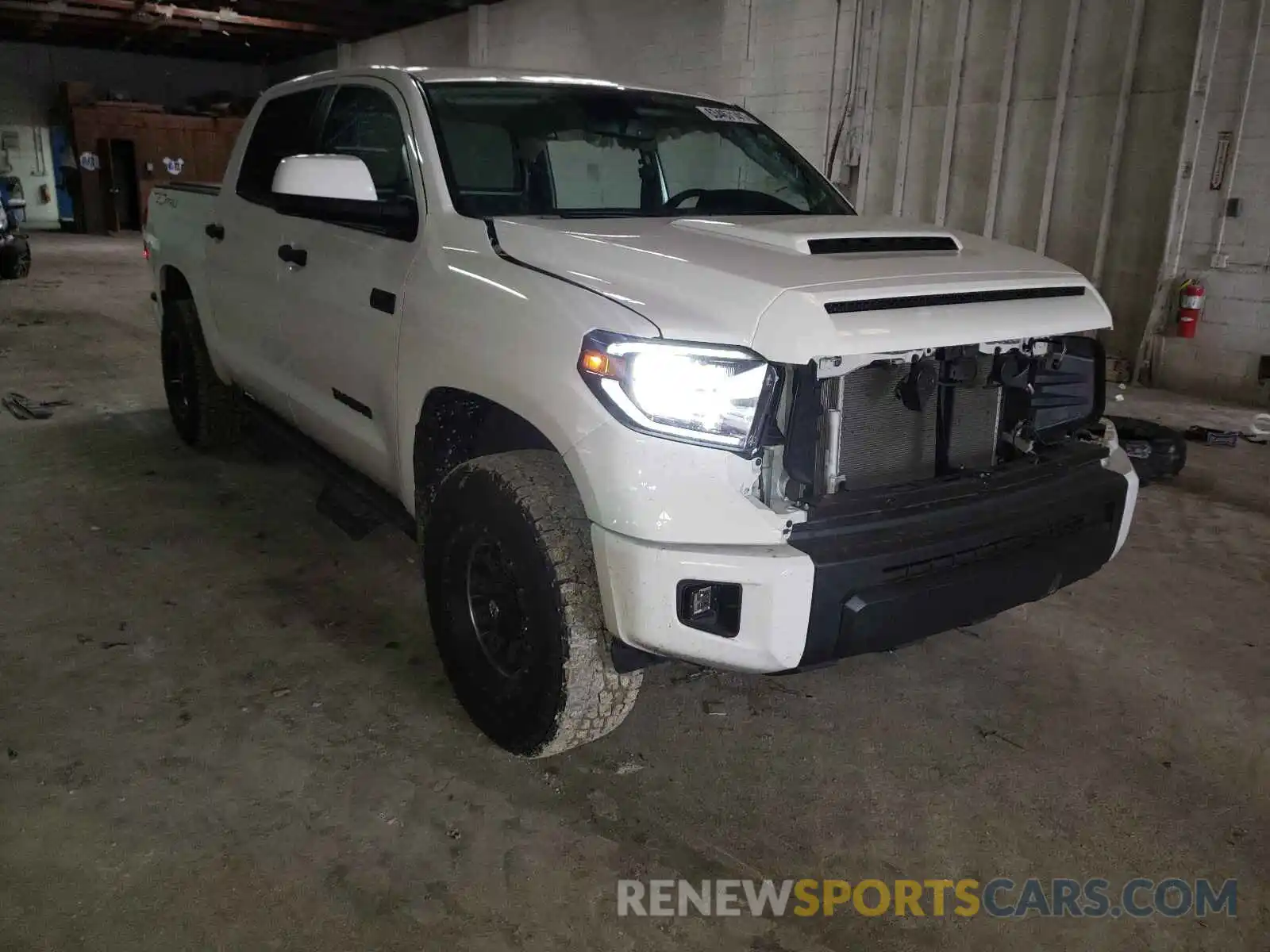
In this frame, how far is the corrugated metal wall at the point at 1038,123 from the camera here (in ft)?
23.7

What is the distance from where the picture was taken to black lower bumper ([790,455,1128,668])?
1.89 metres

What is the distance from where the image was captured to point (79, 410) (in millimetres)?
5566

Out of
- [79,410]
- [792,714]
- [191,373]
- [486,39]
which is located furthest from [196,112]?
[792,714]

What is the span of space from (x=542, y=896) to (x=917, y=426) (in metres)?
1.31

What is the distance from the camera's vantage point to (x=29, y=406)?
5590mm

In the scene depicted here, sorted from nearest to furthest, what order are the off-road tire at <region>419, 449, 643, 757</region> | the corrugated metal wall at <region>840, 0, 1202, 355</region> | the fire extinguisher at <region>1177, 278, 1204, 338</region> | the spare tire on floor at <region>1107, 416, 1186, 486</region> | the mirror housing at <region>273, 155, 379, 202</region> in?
the off-road tire at <region>419, 449, 643, 757</region> → the mirror housing at <region>273, 155, 379, 202</region> → the spare tire on floor at <region>1107, 416, 1186, 486</region> → the fire extinguisher at <region>1177, 278, 1204, 338</region> → the corrugated metal wall at <region>840, 0, 1202, 355</region>

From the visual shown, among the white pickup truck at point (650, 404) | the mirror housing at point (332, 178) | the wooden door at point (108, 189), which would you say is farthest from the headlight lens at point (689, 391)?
the wooden door at point (108, 189)

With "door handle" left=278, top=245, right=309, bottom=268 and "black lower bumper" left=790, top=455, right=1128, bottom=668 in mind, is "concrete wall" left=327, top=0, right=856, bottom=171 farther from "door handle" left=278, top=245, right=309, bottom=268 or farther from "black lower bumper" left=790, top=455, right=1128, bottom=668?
"black lower bumper" left=790, top=455, right=1128, bottom=668

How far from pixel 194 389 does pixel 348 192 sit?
93.1 inches

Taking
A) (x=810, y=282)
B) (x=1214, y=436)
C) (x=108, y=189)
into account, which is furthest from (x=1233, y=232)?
(x=108, y=189)

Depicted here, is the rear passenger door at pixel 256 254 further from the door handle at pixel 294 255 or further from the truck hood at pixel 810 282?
the truck hood at pixel 810 282

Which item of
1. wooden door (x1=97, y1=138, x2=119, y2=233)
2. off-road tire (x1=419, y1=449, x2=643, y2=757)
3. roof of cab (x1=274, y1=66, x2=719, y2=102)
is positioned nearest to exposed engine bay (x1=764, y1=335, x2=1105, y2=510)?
off-road tire (x1=419, y1=449, x2=643, y2=757)

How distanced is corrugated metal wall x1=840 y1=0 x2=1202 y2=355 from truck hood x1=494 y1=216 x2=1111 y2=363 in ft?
18.6

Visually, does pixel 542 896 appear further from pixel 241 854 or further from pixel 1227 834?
pixel 1227 834
